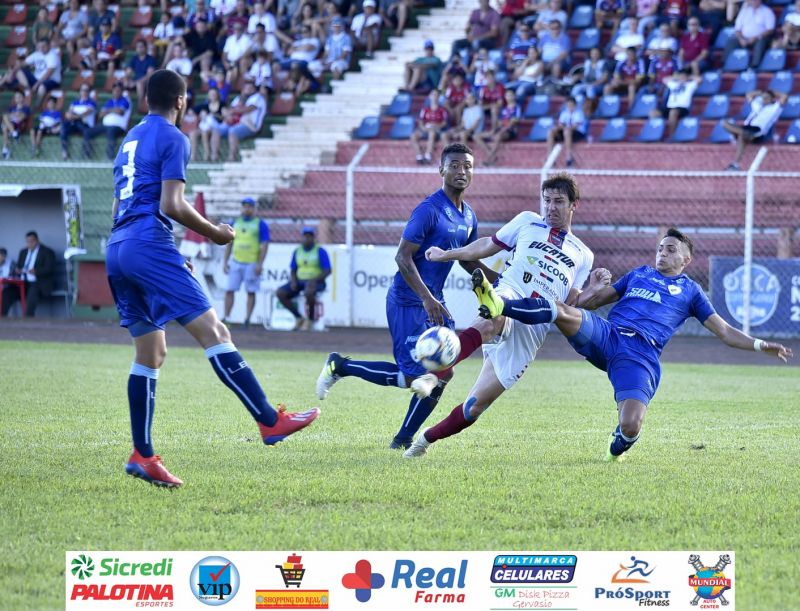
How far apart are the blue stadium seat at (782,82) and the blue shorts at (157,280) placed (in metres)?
17.7

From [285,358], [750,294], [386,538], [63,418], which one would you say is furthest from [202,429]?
[750,294]

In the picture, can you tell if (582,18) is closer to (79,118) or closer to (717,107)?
(717,107)

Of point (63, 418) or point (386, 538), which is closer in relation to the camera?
point (386, 538)

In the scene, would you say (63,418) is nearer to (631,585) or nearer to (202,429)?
(202,429)

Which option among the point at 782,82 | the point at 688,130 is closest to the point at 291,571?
the point at 688,130

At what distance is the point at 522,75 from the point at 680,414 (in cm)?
1450

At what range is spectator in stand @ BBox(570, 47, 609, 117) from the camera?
23281mm

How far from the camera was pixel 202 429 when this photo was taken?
30.1 ft

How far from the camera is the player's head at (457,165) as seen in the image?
26.8ft

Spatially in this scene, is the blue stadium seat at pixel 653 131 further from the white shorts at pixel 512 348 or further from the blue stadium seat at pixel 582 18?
the white shorts at pixel 512 348

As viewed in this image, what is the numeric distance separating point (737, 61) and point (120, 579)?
20429 mm

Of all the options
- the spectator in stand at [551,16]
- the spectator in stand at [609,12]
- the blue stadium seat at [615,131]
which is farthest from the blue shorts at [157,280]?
the spectator in stand at [609,12]

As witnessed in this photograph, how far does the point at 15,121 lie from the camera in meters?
27.9

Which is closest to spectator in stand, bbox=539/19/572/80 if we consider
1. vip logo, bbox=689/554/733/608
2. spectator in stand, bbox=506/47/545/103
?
spectator in stand, bbox=506/47/545/103
